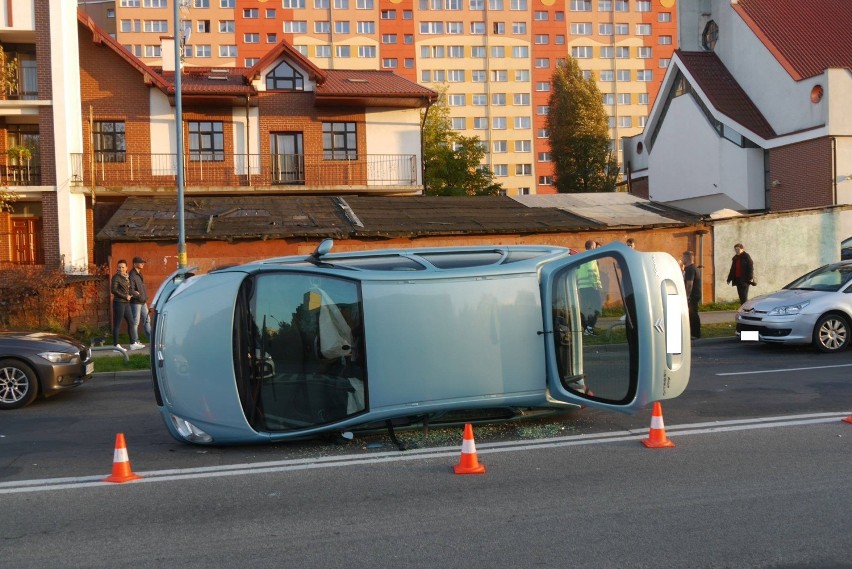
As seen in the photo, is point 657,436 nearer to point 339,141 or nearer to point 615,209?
point 615,209

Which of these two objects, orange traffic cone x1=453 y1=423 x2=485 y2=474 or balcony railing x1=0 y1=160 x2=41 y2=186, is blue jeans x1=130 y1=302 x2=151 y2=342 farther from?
balcony railing x1=0 y1=160 x2=41 y2=186

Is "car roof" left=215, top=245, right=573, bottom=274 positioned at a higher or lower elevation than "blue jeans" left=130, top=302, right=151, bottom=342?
higher

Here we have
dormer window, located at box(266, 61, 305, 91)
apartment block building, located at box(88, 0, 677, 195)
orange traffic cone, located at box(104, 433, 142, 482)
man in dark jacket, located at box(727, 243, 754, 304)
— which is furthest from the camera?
apartment block building, located at box(88, 0, 677, 195)

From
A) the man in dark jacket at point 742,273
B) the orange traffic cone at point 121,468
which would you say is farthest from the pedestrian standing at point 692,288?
the orange traffic cone at point 121,468

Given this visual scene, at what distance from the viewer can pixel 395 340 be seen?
733 centimetres

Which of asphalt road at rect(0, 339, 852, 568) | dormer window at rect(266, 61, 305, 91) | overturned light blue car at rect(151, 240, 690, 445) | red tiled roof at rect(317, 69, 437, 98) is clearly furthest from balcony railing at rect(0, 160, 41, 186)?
overturned light blue car at rect(151, 240, 690, 445)

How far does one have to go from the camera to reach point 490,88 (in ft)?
244

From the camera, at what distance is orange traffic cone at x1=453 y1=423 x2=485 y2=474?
264 inches

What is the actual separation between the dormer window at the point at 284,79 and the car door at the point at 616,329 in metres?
24.2

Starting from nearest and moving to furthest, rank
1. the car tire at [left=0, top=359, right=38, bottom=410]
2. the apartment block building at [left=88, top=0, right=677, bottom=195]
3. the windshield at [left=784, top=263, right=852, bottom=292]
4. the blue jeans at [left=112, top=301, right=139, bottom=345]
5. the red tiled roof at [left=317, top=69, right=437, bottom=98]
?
the car tire at [left=0, top=359, right=38, bottom=410], the windshield at [left=784, top=263, right=852, bottom=292], the blue jeans at [left=112, top=301, right=139, bottom=345], the red tiled roof at [left=317, top=69, right=437, bottom=98], the apartment block building at [left=88, top=0, right=677, bottom=195]

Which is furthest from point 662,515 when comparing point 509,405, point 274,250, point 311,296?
point 274,250

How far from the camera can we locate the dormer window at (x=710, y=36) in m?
33.7

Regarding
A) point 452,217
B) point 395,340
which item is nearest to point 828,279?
point 395,340

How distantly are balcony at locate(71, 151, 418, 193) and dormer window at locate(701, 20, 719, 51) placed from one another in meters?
14.0
